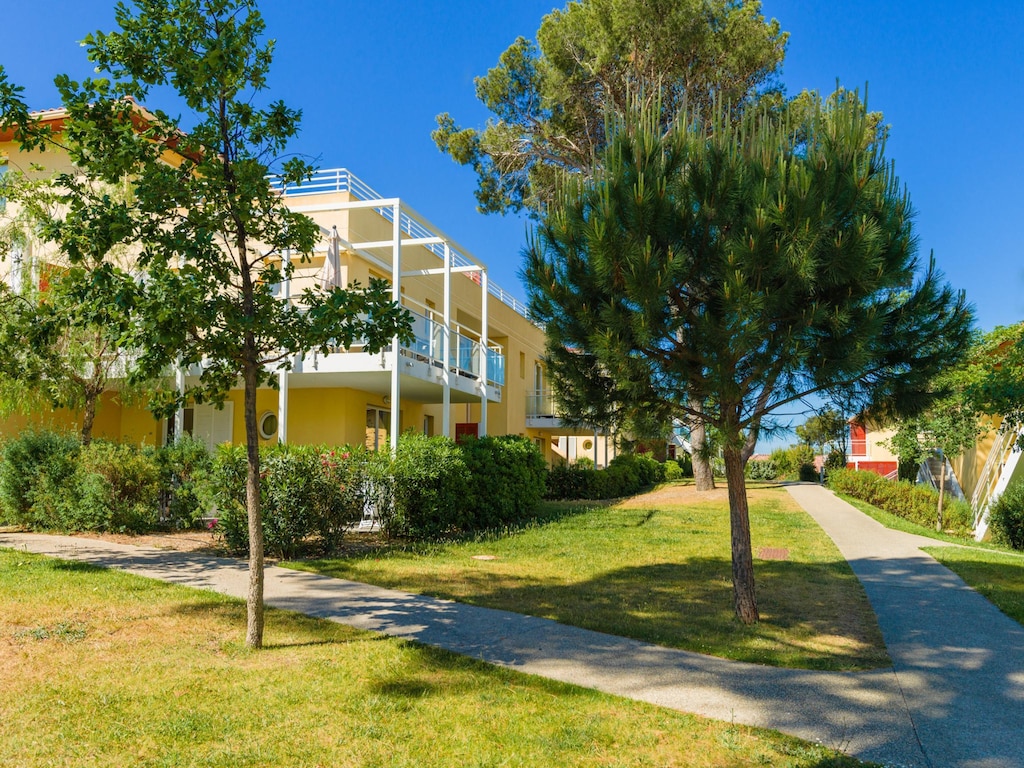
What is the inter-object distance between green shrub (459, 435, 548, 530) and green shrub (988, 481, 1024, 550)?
979 centimetres

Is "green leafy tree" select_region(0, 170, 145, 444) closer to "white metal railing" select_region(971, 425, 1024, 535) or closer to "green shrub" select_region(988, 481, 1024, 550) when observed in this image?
"green shrub" select_region(988, 481, 1024, 550)

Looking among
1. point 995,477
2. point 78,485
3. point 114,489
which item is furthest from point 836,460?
point 78,485

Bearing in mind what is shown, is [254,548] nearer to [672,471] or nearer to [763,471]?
[672,471]

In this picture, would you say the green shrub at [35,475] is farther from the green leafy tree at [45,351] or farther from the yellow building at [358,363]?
the yellow building at [358,363]

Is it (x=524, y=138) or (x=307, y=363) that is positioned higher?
(x=524, y=138)

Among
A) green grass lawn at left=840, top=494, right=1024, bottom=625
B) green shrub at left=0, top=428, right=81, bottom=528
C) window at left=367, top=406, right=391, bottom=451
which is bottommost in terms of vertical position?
green grass lawn at left=840, top=494, right=1024, bottom=625

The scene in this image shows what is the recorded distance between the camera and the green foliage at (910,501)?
2081 cm

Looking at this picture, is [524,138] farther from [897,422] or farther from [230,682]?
[230,682]

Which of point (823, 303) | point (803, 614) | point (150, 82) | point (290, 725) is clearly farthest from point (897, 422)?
point (150, 82)

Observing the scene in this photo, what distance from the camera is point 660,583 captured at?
9.80m

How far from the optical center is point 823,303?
6648 mm

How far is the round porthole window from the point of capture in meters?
18.3

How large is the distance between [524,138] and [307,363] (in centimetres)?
1127

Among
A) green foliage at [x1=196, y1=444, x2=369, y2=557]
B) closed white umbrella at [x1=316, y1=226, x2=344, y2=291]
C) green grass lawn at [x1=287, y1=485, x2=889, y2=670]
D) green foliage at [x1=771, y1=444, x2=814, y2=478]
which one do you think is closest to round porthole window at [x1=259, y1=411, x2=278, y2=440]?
closed white umbrella at [x1=316, y1=226, x2=344, y2=291]
